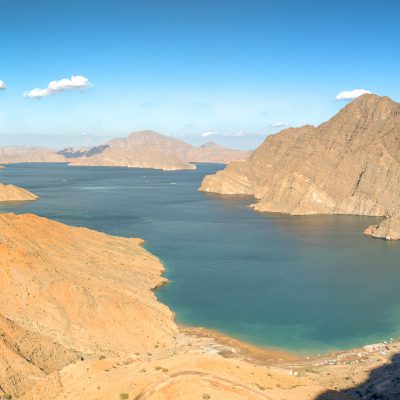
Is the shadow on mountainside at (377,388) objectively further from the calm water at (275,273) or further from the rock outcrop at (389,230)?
the rock outcrop at (389,230)

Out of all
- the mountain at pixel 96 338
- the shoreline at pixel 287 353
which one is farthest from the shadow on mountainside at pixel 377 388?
the shoreline at pixel 287 353

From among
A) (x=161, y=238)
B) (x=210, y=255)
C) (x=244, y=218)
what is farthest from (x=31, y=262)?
(x=244, y=218)

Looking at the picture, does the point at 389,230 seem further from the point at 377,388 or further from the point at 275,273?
the point at 377,388

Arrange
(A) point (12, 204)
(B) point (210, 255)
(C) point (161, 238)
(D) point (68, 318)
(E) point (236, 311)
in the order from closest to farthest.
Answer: (D) point (68, 318)
(E) point (236, 311)
(B) point (210, 255)
(C) point (161, 238)
(A) point (12, 204)

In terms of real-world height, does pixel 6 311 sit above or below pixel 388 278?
above

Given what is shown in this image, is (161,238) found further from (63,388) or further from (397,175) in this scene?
(397,175)

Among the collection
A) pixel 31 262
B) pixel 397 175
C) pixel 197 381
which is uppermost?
pixel 397 175
